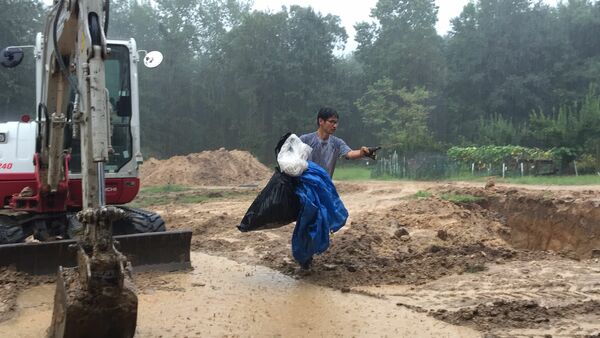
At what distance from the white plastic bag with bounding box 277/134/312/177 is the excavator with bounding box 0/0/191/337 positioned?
149 centimetres

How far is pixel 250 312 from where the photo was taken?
504 cm

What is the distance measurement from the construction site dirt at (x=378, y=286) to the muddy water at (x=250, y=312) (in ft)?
0.03

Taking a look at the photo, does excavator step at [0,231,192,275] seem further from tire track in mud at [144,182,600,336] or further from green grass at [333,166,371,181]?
green grass at [333,166,371,181]

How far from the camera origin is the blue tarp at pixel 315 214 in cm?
602

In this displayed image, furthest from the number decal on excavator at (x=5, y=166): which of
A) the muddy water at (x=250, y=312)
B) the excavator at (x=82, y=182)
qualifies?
the muddy water at (x=250, y=312)

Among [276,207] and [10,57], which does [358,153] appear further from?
[10,57]

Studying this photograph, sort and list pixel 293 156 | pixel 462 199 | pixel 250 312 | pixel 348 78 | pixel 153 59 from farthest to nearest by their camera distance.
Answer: pixel 348 78, pixel 462 199, pixel 153 59, pixel 293 156, pixel 250 312

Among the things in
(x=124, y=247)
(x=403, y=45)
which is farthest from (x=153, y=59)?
(x=403, y=45)

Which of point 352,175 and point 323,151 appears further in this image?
point 352,175

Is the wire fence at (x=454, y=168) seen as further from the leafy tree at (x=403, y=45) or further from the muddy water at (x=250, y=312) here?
the leafy tree at (x=403, y=45)

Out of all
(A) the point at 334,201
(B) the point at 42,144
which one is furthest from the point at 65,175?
(A) the point at 334,201

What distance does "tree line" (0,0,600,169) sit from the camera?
4381cm

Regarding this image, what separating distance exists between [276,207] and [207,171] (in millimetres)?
20858

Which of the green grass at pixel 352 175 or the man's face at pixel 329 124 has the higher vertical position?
the man's face at pixel 329 124
